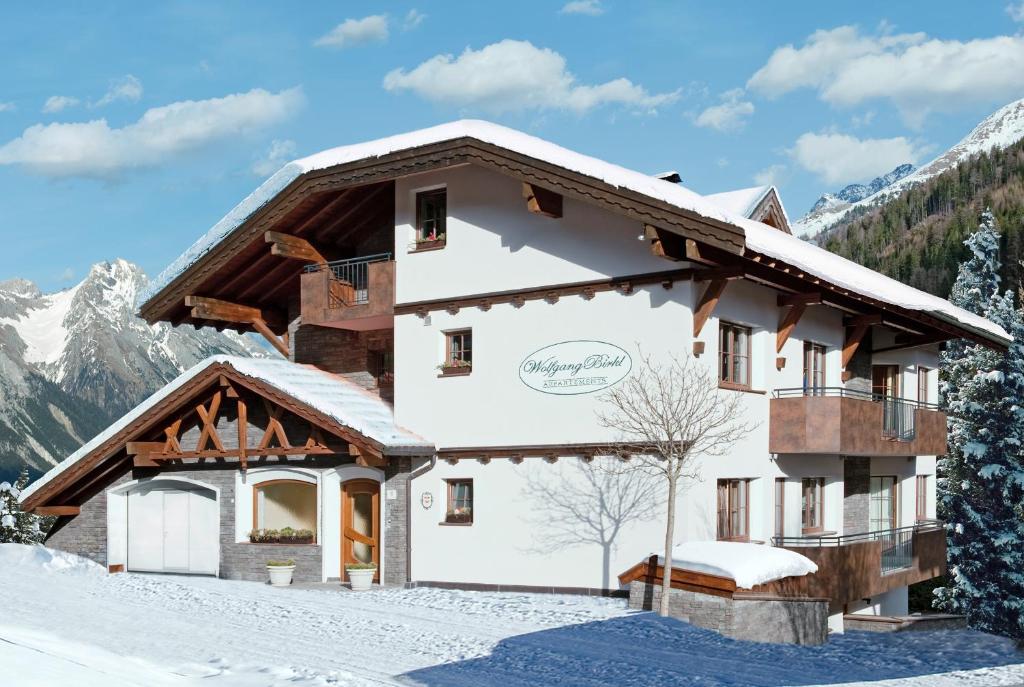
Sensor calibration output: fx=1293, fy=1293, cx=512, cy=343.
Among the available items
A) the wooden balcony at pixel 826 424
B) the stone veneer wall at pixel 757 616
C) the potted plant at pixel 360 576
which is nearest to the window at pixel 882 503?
the wooden balcony at pixel 826 424

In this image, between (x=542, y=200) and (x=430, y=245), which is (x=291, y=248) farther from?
(x=542, y=200)

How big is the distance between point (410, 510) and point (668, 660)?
9.43 m

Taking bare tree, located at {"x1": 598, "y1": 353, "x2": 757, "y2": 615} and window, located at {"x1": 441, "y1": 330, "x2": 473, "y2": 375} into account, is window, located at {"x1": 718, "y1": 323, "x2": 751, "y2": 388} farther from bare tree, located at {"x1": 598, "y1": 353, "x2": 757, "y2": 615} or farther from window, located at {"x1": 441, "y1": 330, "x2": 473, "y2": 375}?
window, located at {"x1": 441, "y1": 330, "x2": 473, "y2": 375}

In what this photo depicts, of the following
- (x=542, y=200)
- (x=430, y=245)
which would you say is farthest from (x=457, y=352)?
(x=542, y=200)

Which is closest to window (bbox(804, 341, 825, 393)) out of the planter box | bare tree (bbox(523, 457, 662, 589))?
bare tree (bbox(523, 457, 662, 589))

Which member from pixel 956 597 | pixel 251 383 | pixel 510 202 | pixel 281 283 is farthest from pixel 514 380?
pixel 956 597

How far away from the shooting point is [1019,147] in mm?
168375

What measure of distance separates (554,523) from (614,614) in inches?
139

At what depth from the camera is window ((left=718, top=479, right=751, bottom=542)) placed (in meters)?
23.4

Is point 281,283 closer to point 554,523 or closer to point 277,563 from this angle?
point 277,563

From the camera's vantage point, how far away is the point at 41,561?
2634cm

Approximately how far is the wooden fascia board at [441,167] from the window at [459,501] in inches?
240

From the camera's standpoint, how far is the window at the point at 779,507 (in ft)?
84.0

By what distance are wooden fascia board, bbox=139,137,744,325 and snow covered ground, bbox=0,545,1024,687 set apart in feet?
20.8
